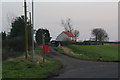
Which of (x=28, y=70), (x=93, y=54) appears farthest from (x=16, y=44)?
(x=93, y=54)

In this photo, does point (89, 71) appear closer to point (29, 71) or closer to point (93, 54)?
point (29, 71)

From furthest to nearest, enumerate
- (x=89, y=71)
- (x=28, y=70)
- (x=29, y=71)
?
(x=28, y=70) → (x=89, y=71) → (x=29, y=71)

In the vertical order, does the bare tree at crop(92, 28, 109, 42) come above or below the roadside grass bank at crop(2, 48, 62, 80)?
above

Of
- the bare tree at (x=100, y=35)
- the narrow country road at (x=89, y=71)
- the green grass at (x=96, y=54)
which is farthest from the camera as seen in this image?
the bare tree at (x=100, y=35)

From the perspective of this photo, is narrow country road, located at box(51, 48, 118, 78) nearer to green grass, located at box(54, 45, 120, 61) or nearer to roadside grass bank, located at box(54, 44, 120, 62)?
roadside grass bank, located at box(54, 44, 120, 62)

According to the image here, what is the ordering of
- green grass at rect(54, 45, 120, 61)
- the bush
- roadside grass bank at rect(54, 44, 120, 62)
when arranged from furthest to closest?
1. green grass at rect(54, 45, 120, 61)
2. roadside grass bank at rect(54, 44, 120, 62)
3. the bush

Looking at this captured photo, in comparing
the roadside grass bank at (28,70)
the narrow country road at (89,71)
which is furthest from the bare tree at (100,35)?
the roadside grass bank at (28,70)

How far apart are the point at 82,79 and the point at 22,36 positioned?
56.0 feet

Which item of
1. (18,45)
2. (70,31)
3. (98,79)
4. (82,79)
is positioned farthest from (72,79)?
(70,31)

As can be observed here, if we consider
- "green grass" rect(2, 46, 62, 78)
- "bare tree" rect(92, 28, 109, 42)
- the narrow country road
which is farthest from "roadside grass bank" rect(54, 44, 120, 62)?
"bare tree" rect(92, 28, 109, 42)

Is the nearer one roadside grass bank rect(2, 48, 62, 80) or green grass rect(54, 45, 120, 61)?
roadside grass bank rect(2, 48, 62, 80)

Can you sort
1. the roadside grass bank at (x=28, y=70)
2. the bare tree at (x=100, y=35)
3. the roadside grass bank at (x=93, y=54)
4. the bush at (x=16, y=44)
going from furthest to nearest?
the bare tree at (x=100, y=35) → the roadside grass bank at (x=93, y=54) → the bush at (x=16, y=44) → the roadside grass bank at (x=28, y=70)

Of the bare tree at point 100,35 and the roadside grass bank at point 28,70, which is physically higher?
the bare tree at point 100,35

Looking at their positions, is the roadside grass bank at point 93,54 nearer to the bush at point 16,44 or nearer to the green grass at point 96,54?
the green grass at point 96,54
